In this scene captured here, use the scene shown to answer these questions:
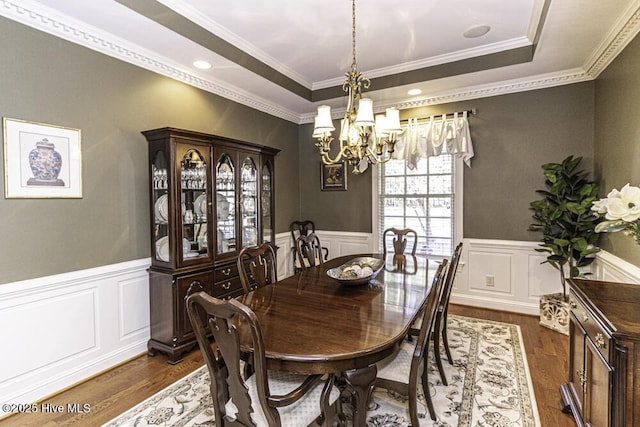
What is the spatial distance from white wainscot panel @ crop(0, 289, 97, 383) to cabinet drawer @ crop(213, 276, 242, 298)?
0.99 m

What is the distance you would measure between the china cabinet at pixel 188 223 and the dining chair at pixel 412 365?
189cm

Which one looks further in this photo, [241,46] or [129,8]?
[241,46]

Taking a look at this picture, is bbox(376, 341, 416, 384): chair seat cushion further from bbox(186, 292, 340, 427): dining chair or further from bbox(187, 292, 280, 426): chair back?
bbox(187, 292, 280, 426): chair back

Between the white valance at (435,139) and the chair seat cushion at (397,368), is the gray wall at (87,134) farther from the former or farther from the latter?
the white valance at (435,139)

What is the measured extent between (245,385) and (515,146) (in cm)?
389

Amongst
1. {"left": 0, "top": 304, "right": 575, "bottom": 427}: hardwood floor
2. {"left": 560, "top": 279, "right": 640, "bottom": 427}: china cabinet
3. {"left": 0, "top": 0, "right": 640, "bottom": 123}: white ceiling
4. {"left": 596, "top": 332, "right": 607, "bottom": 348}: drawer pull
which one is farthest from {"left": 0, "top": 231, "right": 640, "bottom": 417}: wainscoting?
{"left": 0, "top": 0, "right": 640, "bottom": 123}: white ceiling

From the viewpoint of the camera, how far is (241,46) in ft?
10.4

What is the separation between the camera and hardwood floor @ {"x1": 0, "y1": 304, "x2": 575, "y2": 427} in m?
2.11

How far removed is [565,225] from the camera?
3523 millimetres

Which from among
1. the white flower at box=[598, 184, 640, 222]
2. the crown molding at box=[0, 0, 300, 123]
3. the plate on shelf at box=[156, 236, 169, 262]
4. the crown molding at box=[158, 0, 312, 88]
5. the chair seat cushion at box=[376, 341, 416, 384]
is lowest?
the chair seat cushion at box=[376, 341, 416, 384]

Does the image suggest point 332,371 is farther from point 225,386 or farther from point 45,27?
point 45,27

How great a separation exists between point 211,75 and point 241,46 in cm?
54

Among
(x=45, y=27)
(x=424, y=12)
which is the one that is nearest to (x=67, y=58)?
(x=45, y=27)

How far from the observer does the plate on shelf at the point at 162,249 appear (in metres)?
2.89
